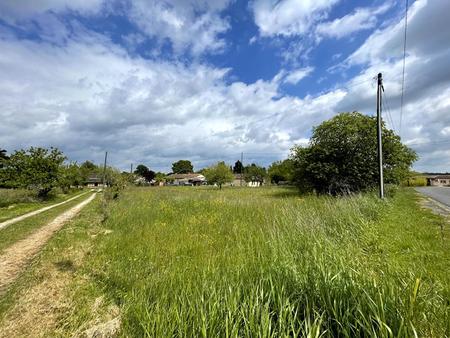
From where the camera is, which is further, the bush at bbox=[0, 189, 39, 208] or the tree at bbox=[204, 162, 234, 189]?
the tree at bbox=[204, 162, 234, 189]

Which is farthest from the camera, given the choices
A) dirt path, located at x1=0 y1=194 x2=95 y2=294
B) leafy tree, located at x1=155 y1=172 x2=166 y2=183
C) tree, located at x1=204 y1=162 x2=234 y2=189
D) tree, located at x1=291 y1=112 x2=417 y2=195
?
leafy tree, located at x1=155 y1=172 x2=166 y2=183

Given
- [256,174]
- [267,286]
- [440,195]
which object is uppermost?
[256,174]

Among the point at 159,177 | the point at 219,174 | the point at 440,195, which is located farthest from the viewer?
the point at 159,177

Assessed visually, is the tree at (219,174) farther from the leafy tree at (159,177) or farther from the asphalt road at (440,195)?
the leafy tree at (159,177)

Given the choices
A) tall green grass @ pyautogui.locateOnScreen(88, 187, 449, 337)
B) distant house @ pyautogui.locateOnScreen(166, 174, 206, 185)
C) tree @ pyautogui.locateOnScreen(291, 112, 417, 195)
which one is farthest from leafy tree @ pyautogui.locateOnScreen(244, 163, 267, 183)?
tall green grass @ pyautogui.locateOnScreen(88, 187, 449, 337)

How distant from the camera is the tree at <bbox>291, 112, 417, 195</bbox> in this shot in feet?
73.4

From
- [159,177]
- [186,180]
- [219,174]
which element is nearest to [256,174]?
[219,174]

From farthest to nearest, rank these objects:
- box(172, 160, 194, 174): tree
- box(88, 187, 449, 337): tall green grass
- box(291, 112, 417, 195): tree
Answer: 1. box(172, 160, 194, 174): tree
2. box(291, 112, 417, 195): tree
3. box(88, 187, 449, 337): tall green grass

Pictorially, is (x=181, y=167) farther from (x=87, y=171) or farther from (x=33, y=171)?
(x=33, y=171)

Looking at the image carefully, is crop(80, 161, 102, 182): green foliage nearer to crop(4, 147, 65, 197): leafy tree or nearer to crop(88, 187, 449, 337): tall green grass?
crop(4, 147, 65, 197): leafy tree

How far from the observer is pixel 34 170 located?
85.9ft

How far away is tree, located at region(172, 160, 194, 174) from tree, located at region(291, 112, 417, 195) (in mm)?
131664

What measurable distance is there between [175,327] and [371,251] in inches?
193

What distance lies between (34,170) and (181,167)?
128 meters
